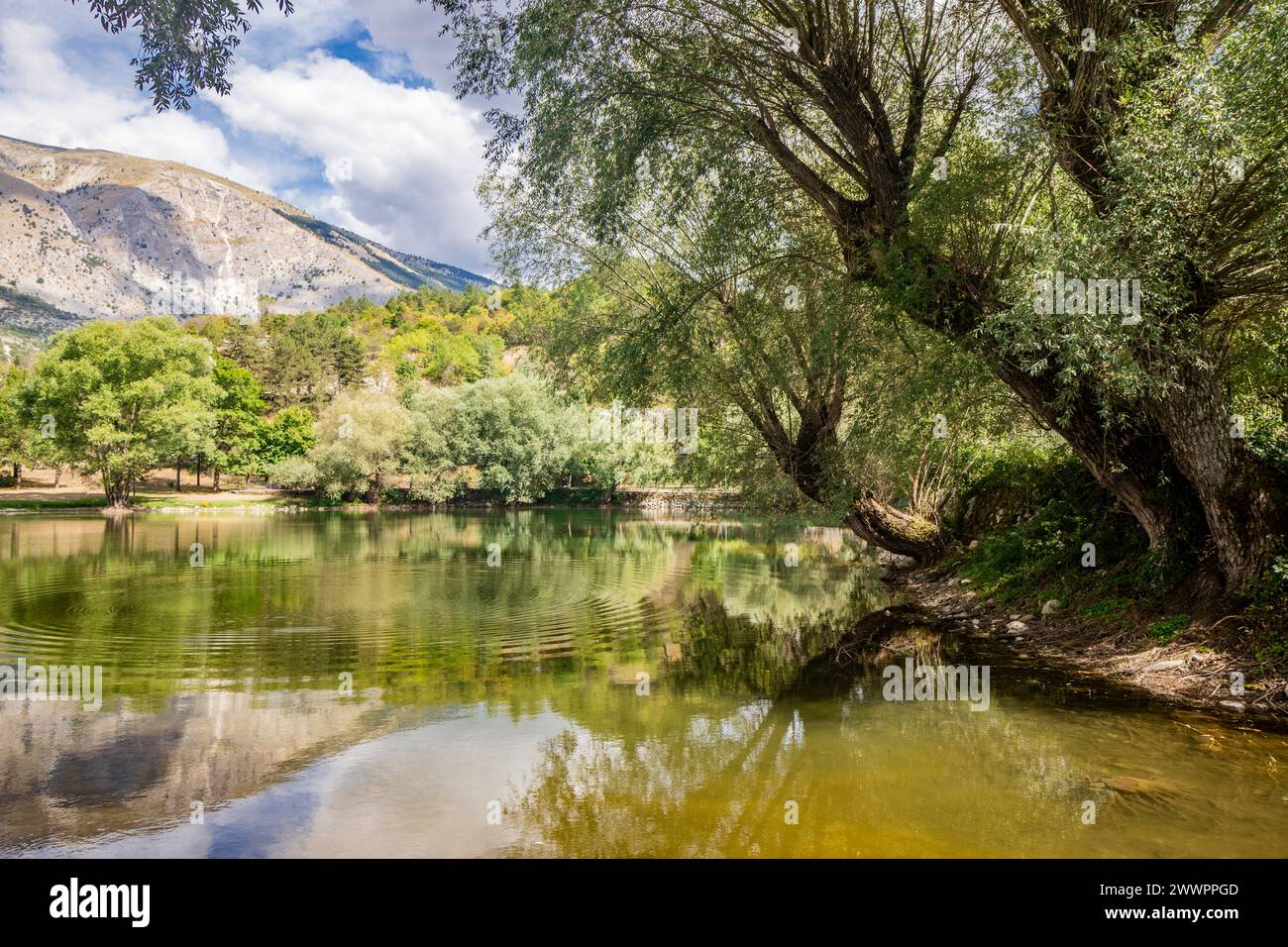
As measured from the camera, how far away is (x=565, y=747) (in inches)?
308

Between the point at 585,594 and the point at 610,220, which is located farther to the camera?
the point at 585,594

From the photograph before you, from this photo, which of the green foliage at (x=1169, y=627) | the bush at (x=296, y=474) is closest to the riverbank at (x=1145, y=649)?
the green foliage at (x=1169, y=627)

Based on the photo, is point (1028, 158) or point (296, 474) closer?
point (1028, 158)

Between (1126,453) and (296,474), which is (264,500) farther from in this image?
(1126,453)

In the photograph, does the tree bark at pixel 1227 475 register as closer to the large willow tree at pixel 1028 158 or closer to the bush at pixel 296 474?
the large willow tree at pixel 1028 158

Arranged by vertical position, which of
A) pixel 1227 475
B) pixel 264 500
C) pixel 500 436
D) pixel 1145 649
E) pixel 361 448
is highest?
pixel 500 436

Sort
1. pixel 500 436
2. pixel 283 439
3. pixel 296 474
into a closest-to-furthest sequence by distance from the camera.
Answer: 1. pixel 500 436
2. pixel 296 474
3. pixel 283 439

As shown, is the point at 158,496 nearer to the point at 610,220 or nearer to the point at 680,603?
the point at 680,603

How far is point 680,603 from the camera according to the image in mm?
18156

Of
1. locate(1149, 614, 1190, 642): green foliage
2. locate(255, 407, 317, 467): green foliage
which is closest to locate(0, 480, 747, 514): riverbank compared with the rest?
locate(255, 407, 317, 467): green foliage

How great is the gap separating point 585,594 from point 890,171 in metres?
12.2

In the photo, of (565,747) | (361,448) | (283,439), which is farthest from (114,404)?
(565,747)

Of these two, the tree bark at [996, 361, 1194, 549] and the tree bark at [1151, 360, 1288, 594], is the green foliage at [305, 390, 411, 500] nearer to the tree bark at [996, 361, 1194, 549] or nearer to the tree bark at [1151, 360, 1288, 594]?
the tree bark at [996, 361, 1194, 549]

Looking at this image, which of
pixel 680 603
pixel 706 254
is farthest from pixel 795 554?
pixel 706 254
